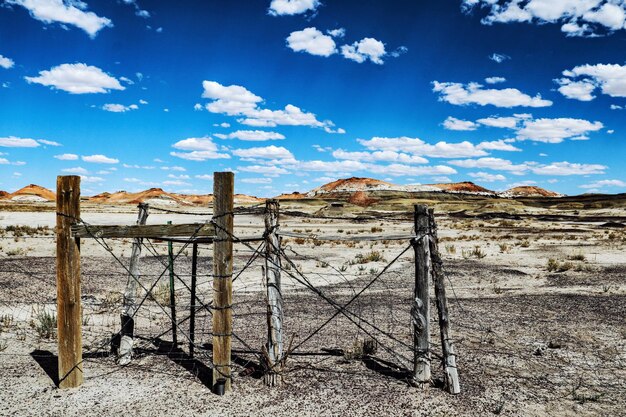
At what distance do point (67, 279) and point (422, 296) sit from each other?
488cm

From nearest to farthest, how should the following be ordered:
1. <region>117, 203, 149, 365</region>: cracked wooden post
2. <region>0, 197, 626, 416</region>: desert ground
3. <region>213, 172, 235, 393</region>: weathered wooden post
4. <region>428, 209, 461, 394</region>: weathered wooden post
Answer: <region>0, 197, 626, 416</region>: desert ground < <region>213, 172, 235, 393</region>: weathered wooden post < <region>428, 209, 461, 394</region>: weathered wooden post < <region>117, 203, 149, 365</region>: cracked wooden post

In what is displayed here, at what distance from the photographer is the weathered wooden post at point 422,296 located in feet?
21.5

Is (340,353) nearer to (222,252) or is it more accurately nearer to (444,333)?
(444,333)

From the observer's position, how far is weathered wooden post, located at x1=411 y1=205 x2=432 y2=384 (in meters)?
6.55

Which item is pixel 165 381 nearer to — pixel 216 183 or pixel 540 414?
pixel 216 183

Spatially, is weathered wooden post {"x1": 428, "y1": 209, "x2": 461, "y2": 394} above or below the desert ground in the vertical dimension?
above

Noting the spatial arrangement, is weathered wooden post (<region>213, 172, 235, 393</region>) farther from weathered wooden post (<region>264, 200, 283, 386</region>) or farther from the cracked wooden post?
the cracked wooden post

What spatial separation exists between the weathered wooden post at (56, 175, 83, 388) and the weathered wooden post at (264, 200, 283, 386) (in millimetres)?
2636

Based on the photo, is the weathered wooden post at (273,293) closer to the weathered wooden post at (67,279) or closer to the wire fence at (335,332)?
the wire fence at (335,332)

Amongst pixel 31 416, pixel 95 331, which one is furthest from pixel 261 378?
pixel 95 331

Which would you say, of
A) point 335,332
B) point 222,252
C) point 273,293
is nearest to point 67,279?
point 222,252

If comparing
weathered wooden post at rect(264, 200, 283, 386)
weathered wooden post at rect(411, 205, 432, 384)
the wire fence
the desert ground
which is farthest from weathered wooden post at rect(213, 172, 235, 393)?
weathered wooden post at rect(411, 205, 432, 384)

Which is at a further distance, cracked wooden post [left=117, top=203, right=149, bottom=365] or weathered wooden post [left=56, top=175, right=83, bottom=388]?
cracked wooden post [left=117, top=203, right=149, bottom=365]

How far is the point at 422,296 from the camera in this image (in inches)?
261
